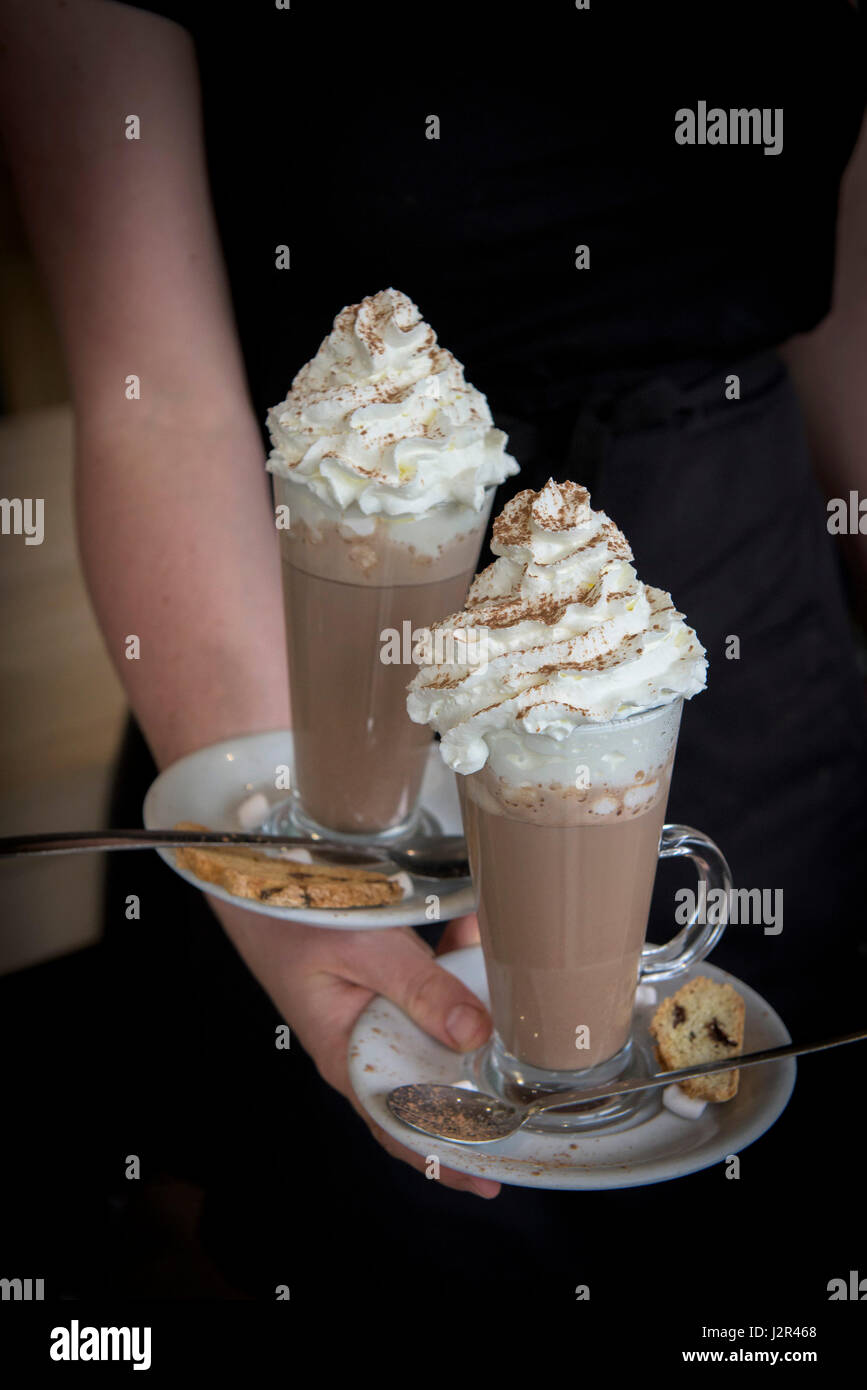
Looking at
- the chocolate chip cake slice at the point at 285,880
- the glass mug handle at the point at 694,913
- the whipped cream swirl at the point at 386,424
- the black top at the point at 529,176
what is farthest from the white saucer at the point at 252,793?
the black top at the point at 529,176

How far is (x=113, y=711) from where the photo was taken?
243 centimetres

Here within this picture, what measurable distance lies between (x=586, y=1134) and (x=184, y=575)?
2.34 feet

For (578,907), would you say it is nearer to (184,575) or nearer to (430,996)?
(430,996)

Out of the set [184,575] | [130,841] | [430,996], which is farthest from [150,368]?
[430,996]

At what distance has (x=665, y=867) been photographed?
56.2 inches

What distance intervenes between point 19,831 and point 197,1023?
0.74 metres

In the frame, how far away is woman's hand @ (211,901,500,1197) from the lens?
967 mm

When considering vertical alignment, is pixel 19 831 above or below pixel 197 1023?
above

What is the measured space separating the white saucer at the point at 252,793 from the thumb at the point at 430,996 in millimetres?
34

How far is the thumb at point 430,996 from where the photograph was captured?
0.96m

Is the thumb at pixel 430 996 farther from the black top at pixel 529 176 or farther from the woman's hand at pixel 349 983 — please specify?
the black top at pixel 529 176

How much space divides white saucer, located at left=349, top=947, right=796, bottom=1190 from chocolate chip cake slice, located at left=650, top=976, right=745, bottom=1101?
0.02 metres
